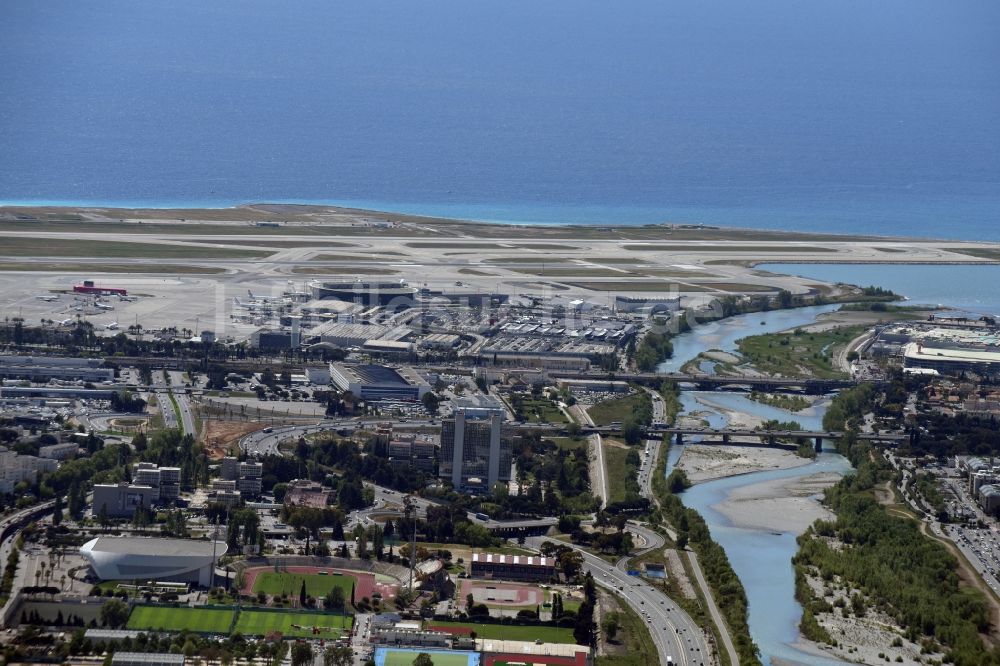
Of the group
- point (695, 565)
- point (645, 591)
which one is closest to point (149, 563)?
point (645, 591)

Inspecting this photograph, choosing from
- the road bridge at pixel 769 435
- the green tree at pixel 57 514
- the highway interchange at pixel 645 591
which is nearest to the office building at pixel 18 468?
the green tree at pixel 57 514

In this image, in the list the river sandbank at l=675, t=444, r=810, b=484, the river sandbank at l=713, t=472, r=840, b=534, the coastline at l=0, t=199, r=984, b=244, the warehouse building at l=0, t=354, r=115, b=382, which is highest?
the coastline at l=0, t=199, r=984, b=244

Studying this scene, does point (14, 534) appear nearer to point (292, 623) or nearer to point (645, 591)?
point (292, 623)

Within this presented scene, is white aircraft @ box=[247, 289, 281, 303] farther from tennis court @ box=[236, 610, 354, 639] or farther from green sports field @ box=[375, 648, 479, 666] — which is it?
green sports field @ box=[375, 648, 479, 666]

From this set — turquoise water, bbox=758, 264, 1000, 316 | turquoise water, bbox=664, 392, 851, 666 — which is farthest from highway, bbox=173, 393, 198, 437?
turquoise water, bbox=758, 264, 1000, 316

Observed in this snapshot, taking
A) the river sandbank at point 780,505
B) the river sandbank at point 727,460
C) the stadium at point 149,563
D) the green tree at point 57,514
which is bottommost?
the stadium at point 149,563

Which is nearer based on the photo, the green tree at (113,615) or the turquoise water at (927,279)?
the green tree at (113,615)

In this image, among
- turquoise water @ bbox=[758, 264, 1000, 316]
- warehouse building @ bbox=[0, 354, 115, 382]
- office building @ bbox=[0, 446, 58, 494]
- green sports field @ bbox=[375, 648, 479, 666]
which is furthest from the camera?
turquoise water @ bbox=[758, 264, 1000, 316]

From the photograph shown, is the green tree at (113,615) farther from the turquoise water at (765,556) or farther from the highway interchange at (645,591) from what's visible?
the turquoise water at (765,556)
